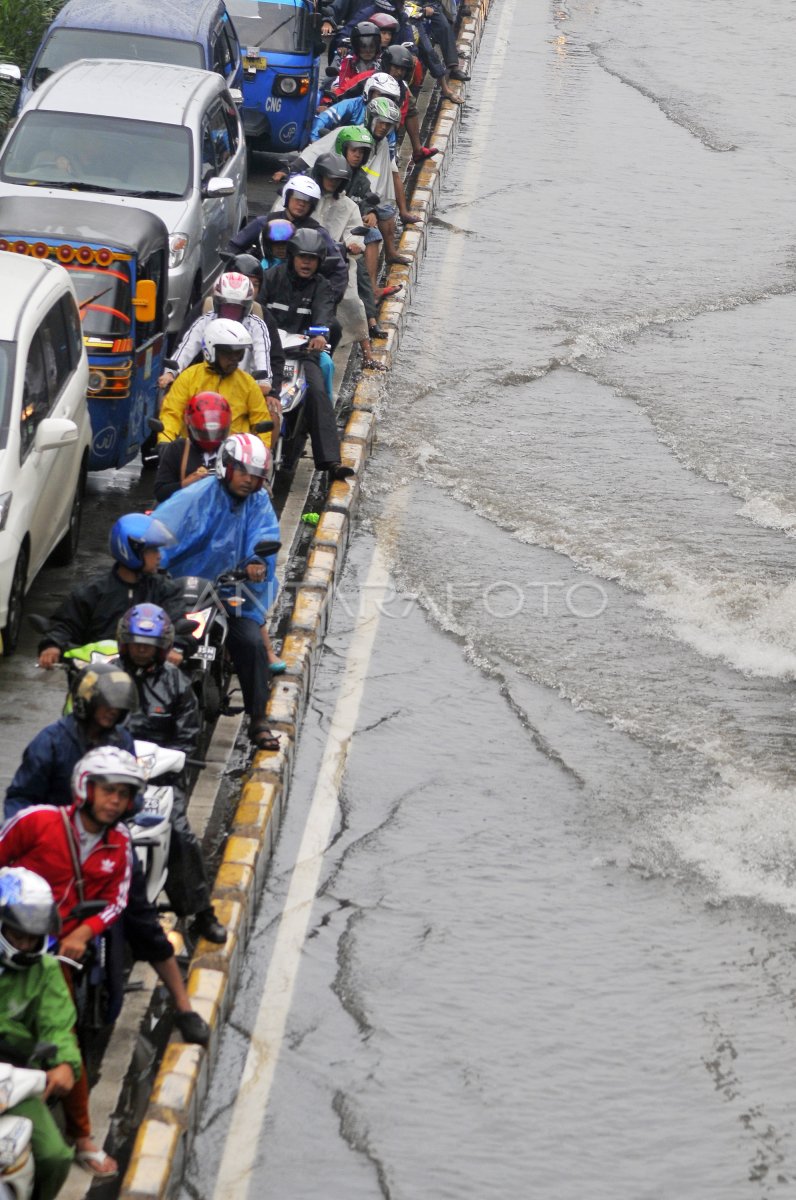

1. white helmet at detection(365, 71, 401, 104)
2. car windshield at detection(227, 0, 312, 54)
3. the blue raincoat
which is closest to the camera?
the blue raincoat

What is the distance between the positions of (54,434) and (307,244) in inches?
116

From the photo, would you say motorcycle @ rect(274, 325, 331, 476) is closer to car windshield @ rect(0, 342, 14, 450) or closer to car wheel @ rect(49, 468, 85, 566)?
car wheel @ rect(49, 468, 85, 566)

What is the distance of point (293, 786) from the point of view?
9.11m

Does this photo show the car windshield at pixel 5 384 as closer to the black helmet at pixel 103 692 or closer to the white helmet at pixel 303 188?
the black helmet at pixel 103 692

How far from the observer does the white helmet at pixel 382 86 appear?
1545 centimetres

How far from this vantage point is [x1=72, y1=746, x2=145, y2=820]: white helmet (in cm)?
620

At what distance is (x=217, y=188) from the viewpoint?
13.9 meters

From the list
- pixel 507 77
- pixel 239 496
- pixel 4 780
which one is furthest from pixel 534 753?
pixel 507 77

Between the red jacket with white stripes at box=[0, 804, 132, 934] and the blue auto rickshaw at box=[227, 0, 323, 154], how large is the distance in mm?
13280

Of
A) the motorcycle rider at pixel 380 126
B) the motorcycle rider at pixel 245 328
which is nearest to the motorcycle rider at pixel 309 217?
the motorcycle rider at pixel 245 328

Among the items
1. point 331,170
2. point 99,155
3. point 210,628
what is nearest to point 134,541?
point 210,628

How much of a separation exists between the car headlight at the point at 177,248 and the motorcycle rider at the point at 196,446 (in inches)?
139

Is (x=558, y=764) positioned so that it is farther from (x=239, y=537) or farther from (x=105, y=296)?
(x=105, y=296)

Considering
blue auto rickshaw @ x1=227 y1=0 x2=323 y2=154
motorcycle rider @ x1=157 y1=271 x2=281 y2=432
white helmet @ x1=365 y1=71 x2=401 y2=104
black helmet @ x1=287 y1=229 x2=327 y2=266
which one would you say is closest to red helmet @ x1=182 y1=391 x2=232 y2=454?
motorcycle rider @ x1=157 y1=271 x2=281 y2=432
